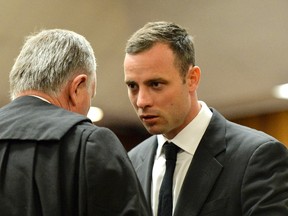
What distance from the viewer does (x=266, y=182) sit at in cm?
173

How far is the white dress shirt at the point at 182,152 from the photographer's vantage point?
6.28 feet

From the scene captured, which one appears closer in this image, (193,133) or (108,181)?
(108,181)

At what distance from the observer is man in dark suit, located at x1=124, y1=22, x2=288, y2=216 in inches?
69.6

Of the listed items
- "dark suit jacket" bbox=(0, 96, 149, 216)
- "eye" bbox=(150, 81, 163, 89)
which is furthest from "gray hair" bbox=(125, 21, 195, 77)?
"dark suit jacket" bbox=(0, 96, 149, 216)

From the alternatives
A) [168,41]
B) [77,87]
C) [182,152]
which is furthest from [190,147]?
[77,87]

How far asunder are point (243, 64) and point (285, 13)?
3.45ft

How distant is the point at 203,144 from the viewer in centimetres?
195

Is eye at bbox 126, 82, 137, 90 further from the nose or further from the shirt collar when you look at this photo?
the shirt collar

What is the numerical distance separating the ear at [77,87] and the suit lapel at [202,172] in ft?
1.80

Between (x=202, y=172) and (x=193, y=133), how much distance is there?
0.53 feet

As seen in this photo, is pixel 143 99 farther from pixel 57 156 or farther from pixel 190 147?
pixel 57 156

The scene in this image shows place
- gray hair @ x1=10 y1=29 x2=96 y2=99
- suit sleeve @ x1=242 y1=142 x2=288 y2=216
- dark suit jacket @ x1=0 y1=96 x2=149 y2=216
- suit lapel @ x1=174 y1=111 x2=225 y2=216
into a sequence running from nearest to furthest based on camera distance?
dark suit jacket @ x1=0 y1=96 x2=149 y2=216
gray hair @ x1=10 y1=29 x2=96 y2=99
suit sleeve @ x1=242 y1=142 x2=288 y2=216
suit lapel @ x1=174 y1=111 x2=225 y2=216

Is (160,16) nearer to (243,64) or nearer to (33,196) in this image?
(243,64)

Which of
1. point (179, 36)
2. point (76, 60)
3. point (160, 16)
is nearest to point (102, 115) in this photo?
point (160, 16)
